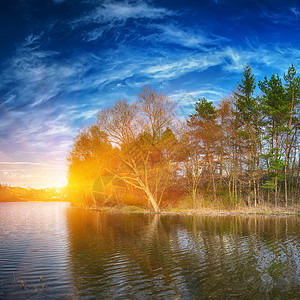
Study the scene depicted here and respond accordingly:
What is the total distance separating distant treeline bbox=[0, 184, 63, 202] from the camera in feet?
378

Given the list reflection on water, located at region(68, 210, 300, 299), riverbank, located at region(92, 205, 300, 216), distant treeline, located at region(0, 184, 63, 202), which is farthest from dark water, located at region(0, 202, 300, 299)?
distant treeline, located at region(0, 184, 63, 202)

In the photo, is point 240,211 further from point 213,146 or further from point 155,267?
point 155,267

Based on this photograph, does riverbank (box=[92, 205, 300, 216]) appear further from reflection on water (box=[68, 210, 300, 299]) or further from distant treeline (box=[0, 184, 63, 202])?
distant treeline (box=[0, 184, 63, 202])

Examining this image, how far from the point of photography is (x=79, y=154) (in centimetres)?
4269

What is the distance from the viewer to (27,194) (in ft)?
420

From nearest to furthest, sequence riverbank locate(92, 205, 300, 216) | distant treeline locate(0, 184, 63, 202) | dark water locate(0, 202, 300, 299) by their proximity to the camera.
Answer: dark water locate(0, 202, 300, 299)
riverbank locate(92, 205, 300, 216)
distant treeline locate(0, 184, 63, 202)

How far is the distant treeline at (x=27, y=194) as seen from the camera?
115 metres

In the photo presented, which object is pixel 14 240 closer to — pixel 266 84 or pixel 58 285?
pixel 58 285

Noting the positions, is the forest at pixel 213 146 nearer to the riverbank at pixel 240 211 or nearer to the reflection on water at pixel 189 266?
the riverbank at pixel 240 211

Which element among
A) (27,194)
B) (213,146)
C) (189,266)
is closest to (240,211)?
(213,146)

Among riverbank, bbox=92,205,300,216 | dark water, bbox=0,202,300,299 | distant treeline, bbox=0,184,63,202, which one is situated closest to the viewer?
dark water, bbox=0,202,300,299

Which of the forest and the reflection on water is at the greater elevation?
the forest

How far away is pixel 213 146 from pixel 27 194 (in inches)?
4724

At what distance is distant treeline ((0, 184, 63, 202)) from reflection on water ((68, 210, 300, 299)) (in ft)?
382
